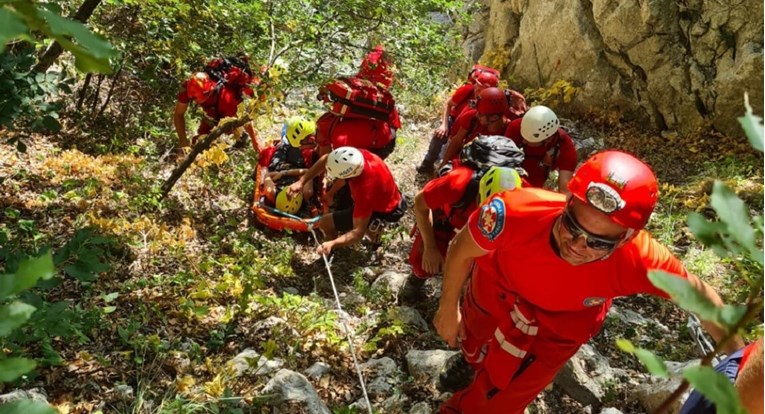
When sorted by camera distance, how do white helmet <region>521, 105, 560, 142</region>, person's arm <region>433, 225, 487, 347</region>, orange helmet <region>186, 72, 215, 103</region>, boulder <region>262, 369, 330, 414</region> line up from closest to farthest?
person's arm <region>433, 225, 487, 347</region>
boulder <region>262, 369, 330, 414</region>
white helmet <region>521, 105, 560, 142</region>
orange helmet <region>186, 72, 215, 103</region>

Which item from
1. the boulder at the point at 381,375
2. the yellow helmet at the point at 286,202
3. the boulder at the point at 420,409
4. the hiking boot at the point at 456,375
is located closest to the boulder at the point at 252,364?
the boulder at the point at 381,375

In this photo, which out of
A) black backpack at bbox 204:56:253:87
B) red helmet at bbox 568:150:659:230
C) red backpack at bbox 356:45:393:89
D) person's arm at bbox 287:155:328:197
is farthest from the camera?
black backpack at bbox 204:56:253:87

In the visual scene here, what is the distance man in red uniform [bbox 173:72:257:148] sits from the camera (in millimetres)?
6832

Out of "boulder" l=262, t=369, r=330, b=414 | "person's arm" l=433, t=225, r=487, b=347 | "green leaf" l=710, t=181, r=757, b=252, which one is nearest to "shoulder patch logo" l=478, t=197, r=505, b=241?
"person's arm" l=433, t=225, r=487, b=347

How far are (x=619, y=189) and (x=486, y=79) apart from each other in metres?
5.26

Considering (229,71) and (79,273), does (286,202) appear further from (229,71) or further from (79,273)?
(79,273)

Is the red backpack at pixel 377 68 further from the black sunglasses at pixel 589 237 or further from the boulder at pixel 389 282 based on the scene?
the black sunglasses at pixel 589 237

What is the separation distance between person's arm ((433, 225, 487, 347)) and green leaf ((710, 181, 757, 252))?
2.29 metres

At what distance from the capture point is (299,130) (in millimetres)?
6836

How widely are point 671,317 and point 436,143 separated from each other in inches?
161

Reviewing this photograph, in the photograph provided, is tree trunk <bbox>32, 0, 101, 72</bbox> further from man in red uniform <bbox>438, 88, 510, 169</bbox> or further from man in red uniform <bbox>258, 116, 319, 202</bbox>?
man in red uniform <bbox>438, 88, 510, 169</bbox>

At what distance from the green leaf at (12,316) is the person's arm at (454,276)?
244cm

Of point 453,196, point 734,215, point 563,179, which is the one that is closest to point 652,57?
point 563,179

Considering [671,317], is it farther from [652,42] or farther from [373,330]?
[652,42]
